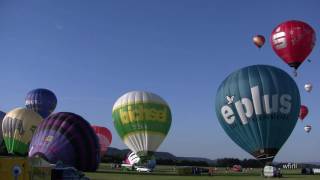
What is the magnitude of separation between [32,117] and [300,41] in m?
25.8

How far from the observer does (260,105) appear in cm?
3106

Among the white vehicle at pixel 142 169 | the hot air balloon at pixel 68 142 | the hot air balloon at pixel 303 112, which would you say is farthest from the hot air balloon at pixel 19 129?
the hot air balloon at pixel 303 112

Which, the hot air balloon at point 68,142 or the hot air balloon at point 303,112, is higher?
the hot air balloon at point 303,112

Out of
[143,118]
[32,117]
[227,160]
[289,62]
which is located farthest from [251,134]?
[227,160]

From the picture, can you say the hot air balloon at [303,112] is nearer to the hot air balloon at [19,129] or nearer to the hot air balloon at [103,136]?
the hot air balloon at [103,136]

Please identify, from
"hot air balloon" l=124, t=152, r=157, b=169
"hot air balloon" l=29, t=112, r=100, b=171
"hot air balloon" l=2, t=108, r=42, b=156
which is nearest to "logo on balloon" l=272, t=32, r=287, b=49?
"hot air balloon" l=124, t=152, r=157, b=169

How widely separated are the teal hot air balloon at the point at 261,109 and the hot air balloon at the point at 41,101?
1156 inches

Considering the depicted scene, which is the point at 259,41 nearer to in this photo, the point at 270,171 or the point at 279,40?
the point at 279,40

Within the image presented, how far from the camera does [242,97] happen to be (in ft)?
103

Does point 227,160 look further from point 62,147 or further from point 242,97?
point 62,147

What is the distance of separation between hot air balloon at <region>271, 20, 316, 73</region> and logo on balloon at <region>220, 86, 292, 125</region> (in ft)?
15.1

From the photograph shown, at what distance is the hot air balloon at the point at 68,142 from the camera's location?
2652cm

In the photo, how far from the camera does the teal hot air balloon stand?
3105 centimetres

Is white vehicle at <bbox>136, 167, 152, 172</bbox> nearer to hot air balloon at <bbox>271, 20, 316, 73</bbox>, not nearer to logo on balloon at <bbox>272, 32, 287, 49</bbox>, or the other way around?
hot air balloon at <bbox>271, 20, 316, 73</bbox>
